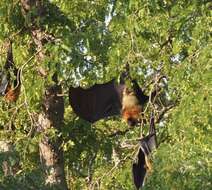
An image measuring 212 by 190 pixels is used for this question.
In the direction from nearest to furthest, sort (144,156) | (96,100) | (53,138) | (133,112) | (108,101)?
(144,156)
(133,112)
(53,138)
(108,101)
(96,100)

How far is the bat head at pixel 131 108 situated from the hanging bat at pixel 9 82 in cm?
97

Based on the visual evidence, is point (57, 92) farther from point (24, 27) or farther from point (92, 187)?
point (92, 187)

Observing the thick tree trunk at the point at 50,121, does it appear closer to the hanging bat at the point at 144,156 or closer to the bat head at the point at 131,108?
the bat head at the point at 131,108

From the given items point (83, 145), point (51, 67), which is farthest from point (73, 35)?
point (83, 145)

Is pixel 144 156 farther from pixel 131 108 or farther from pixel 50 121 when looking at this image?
pixel 50 121

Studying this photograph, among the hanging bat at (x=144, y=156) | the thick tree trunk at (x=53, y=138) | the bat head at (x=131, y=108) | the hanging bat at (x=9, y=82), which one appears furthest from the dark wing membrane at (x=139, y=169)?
the hanging bat at (x=9, y=82)

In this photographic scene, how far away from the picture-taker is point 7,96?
5535 mm

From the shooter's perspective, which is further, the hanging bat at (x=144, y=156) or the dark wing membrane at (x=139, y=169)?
the dark wing membrane at (x=139, y=169)

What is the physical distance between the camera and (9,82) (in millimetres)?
5484

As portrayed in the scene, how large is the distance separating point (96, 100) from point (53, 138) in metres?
0.58

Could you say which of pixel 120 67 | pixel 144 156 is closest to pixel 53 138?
pixel 144 156

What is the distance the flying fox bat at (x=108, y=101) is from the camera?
16.5 ft

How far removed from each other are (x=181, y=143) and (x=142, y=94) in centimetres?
152

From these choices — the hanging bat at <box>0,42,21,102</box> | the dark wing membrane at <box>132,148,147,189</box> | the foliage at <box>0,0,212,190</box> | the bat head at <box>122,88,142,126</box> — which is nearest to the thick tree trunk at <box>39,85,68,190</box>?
the foliage at <box>0,0,212,190</box>
